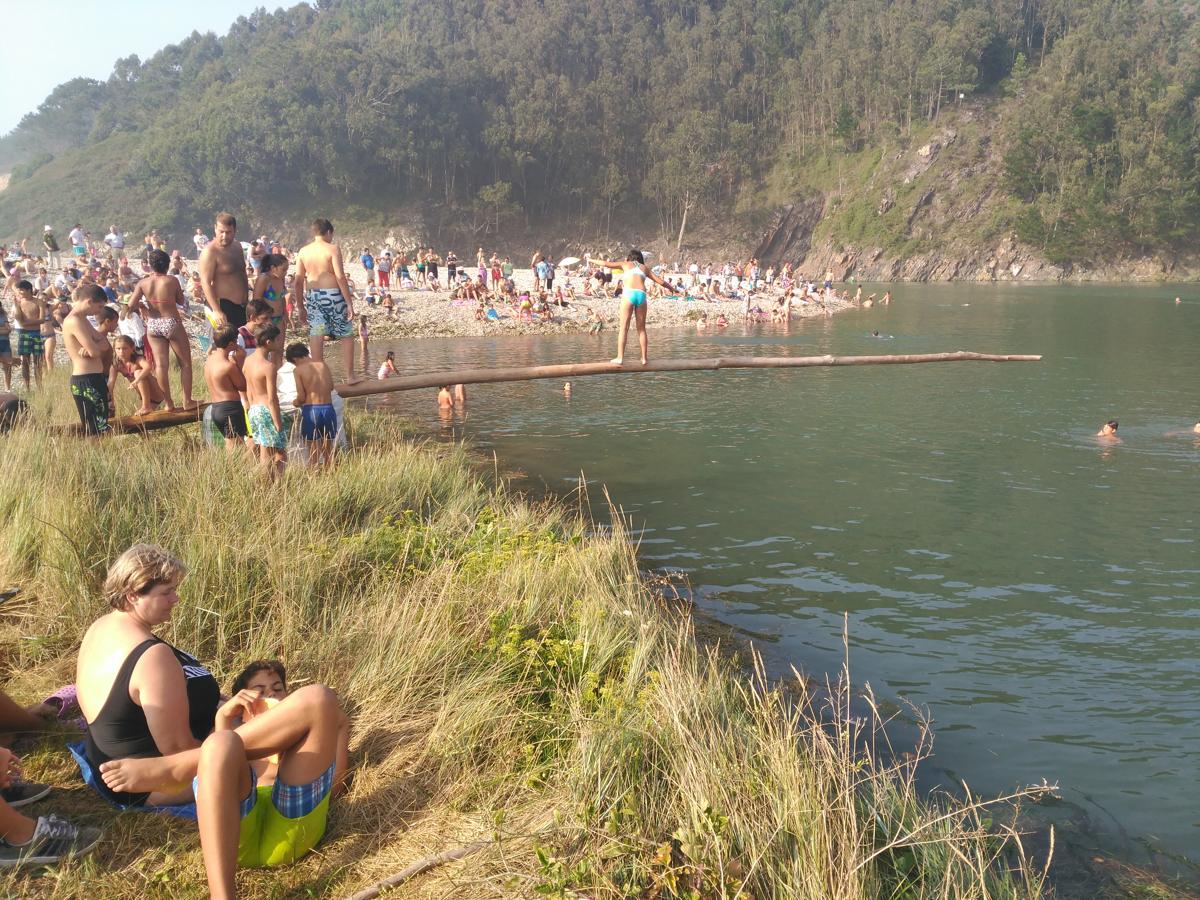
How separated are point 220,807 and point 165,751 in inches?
20.6

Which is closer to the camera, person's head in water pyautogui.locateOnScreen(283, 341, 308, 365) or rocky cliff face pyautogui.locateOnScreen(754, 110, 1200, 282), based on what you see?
person's head in water pyautogui.locateOnScreen(283, 341, 308, 365)

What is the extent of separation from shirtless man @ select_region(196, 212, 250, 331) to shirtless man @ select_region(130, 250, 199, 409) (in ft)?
A: 3.76

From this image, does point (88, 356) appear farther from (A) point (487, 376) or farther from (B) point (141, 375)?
(A) point (487, 376)

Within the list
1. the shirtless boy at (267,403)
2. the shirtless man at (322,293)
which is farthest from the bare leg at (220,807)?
the shirtless man at (322,293)

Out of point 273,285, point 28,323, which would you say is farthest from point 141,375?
point 28,323

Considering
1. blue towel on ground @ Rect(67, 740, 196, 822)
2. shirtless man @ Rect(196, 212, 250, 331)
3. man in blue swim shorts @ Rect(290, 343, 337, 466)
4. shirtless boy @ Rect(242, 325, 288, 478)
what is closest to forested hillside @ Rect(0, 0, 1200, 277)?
shirtless man @ Rect(196, 212, 250, 331)

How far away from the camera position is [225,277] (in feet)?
34.8

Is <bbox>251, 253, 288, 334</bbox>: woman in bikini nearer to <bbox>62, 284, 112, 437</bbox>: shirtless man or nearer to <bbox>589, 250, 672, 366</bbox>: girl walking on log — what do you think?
<bbox>62, 284, 112, 437</bbox>: shirtless man

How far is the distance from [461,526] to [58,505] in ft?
12.6

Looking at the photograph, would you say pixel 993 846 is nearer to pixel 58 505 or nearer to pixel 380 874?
pixel 380 874

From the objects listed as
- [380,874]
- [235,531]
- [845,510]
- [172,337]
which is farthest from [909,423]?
[380,874]

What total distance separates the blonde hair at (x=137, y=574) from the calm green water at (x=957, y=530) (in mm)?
5500

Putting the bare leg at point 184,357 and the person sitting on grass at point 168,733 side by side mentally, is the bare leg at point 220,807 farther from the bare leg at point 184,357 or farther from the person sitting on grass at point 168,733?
the bare leg at point 184,357

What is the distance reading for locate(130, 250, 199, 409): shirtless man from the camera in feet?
37.7
